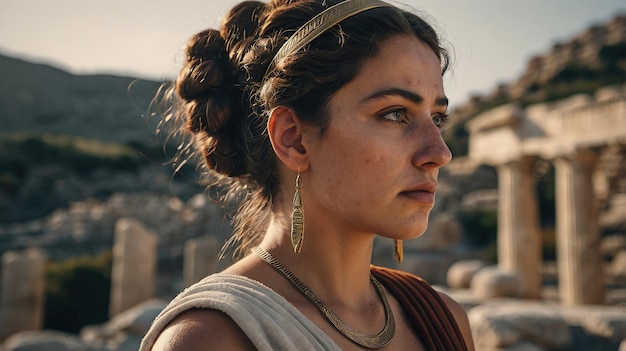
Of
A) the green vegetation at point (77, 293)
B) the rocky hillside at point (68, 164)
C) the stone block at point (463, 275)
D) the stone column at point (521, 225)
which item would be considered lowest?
the green vegetation at point (77, 293)

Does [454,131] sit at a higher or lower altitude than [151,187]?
higher

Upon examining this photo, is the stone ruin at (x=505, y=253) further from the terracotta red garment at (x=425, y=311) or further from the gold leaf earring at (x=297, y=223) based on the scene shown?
the gold leaf earring at (x=297, y=223)

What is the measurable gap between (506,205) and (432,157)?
18794mm

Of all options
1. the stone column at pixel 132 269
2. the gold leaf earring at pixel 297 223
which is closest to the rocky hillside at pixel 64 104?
the stone column at pixel 132 269

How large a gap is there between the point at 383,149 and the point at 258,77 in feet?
1.83

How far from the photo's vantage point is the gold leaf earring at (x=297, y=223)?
2268 mm

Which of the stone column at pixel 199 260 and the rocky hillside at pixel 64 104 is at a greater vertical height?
the rocky hillside at pixel 64 104

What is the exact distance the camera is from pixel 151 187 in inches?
1919

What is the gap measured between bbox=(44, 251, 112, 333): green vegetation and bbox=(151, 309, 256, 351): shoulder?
1914cm

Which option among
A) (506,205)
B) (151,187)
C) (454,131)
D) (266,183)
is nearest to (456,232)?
(506,205)

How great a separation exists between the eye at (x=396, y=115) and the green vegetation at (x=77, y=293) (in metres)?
19.2

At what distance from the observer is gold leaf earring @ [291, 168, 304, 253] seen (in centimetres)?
227

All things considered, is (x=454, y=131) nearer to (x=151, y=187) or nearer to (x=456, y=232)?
(x=151, y=187)

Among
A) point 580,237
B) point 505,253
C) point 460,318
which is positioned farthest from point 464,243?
point 460,318
